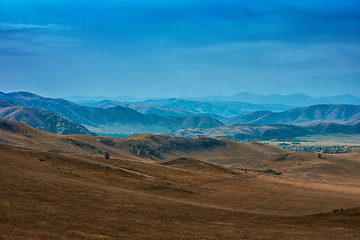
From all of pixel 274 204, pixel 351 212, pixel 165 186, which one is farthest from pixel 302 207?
pixel 165 186

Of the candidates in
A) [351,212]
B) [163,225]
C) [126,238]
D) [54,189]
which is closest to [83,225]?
[126,238]

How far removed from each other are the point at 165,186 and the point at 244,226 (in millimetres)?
44016

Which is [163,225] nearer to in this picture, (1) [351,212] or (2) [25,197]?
(2) [25,197]

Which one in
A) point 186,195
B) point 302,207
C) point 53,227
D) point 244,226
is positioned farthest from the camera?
point 186,195

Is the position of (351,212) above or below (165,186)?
above

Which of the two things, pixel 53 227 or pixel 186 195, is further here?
pixel 186 195

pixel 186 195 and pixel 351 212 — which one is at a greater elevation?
pixel 351 212

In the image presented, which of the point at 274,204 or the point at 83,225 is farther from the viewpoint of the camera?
the point at 274,204

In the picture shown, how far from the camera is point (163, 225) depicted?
3350 cm

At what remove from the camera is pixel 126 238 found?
26.7 m

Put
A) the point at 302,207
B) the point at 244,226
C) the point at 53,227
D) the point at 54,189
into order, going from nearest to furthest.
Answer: the point at 53,227 → the point at 244,226 → the point at 54,189 → the point at 302,207

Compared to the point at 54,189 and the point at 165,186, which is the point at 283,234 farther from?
the point at 165,186

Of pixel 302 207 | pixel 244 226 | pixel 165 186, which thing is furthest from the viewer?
pixel 165 186

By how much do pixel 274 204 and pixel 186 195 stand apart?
2062 cm
